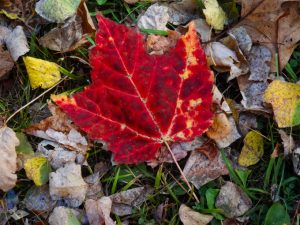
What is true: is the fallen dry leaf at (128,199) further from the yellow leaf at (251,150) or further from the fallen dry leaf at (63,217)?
the yellow leaf at (251,150)

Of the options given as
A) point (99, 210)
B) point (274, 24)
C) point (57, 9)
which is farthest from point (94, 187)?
point (274, 24)

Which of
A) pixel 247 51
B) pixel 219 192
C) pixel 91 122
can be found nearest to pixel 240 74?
pixel 247 51

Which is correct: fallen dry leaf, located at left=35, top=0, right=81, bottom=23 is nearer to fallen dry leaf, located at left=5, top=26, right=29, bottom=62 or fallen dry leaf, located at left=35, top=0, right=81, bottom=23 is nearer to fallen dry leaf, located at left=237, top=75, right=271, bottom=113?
fallen dry leaf, located at left=5, top=26, right=29, bottom=62

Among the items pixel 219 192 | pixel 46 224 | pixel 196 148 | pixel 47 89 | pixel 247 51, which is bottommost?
pixel 46 224

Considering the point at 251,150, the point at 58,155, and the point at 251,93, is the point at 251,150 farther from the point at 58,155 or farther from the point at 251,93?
the point at 58,155

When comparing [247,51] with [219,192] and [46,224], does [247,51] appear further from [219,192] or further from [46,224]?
[46,224]

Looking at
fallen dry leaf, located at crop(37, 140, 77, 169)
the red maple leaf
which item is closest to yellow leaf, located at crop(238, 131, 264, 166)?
the red maple leaf
